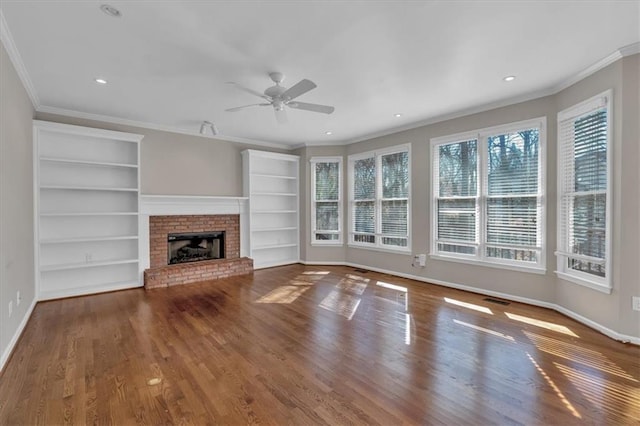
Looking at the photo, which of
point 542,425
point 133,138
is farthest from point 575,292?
point 133,138

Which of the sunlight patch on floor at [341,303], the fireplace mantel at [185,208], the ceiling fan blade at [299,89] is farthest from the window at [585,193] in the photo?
the fireplace mantel at [185,208]

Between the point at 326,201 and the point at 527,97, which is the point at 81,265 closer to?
Answer: the point at 326,201

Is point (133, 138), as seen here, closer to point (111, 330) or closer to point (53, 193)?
point (53, 193)

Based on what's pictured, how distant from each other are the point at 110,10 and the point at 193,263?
4.22 m

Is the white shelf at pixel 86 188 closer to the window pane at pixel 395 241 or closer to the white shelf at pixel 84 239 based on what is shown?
the white shelf at pixel 84 239

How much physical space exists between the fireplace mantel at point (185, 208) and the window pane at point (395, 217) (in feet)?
9.39

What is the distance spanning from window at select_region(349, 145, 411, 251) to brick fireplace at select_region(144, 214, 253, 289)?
2.47 m

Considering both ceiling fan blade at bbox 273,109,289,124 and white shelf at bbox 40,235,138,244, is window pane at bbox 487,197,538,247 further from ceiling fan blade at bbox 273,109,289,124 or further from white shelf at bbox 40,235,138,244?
white shelf at bbox 40,235,138,244

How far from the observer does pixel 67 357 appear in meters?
2.67

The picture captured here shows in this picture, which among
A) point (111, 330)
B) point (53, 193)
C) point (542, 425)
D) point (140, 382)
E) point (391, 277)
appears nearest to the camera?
point (542, 425)

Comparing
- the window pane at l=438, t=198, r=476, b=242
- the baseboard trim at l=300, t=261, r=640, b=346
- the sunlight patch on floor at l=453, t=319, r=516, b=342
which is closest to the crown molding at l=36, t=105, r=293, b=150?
the baseboard trim at l=300, t=261, r=640, b=346

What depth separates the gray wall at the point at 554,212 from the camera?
9.60 ft

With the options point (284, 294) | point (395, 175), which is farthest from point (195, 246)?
point (395, 175)

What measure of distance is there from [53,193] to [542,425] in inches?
241
